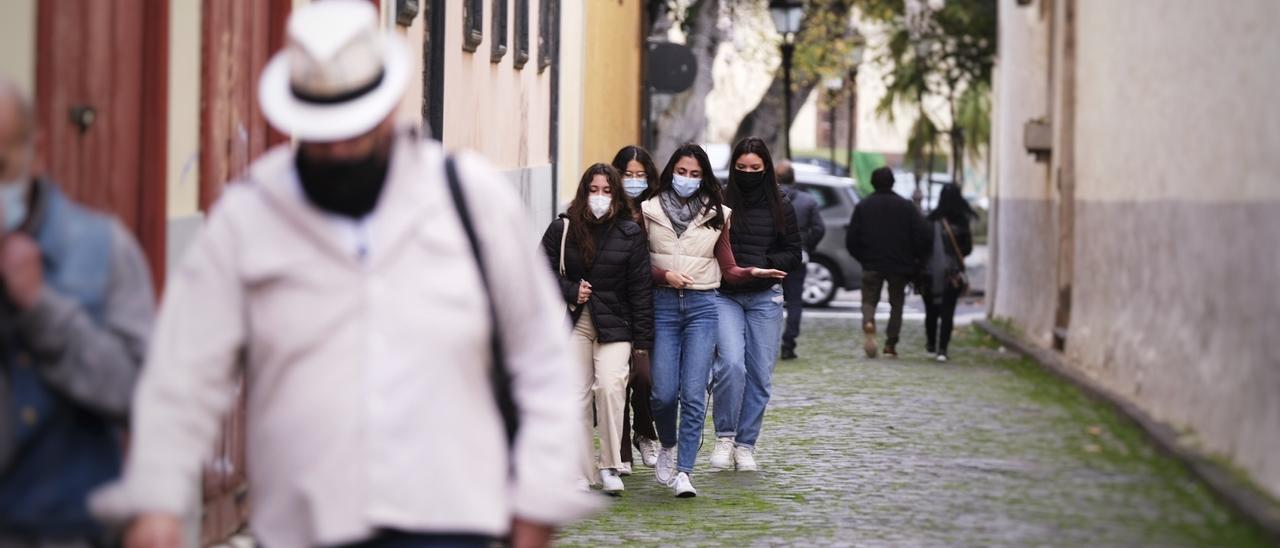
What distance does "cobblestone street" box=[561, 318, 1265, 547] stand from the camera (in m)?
9.33

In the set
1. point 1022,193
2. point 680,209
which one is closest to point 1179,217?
point 680,209

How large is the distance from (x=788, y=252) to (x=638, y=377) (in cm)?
134

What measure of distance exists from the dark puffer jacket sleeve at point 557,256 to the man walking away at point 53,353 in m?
6.09

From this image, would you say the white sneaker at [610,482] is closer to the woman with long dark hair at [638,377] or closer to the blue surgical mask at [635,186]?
the woman with long dark hair at [638,377]

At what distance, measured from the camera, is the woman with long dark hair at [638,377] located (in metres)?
10.7

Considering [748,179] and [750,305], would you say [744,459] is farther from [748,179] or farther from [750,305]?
[748,179]

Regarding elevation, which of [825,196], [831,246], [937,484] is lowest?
[937,484]

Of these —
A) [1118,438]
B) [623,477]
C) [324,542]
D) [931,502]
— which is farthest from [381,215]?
[1118,438]

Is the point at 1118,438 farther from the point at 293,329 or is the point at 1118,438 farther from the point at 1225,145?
the point at 293,329

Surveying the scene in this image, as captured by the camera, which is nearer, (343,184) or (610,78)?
(343,184)

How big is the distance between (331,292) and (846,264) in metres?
23.8

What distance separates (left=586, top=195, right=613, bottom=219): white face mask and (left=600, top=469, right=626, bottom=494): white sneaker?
1.19 metres

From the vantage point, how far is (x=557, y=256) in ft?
34.1

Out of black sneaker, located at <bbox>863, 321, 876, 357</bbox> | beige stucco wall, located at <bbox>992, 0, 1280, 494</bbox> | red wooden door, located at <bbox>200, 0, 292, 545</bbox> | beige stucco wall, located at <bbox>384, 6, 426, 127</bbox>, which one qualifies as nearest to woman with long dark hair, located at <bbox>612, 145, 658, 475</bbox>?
beige stucco wall, located at <bbox>384, 6, 426, 127</bbox>
